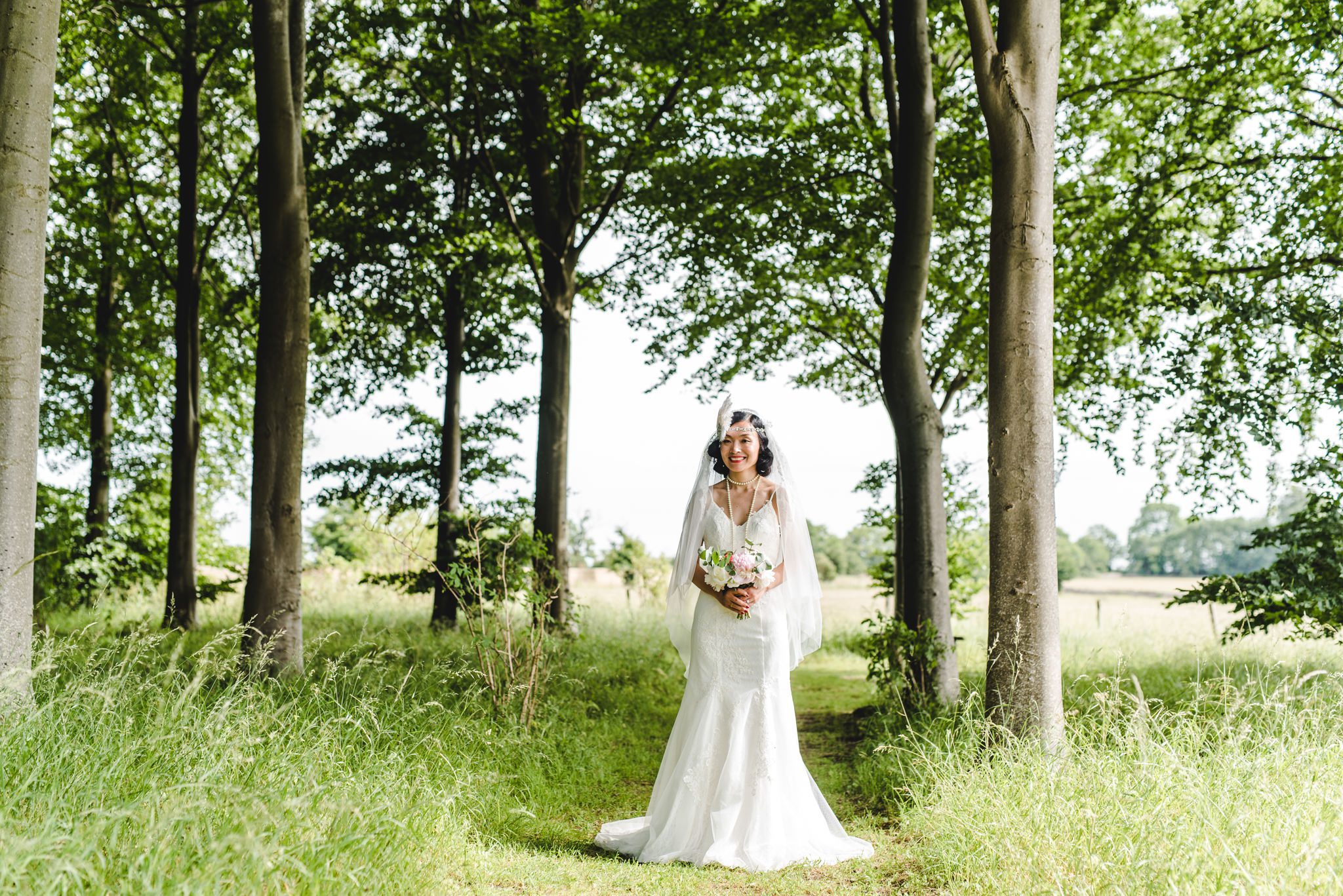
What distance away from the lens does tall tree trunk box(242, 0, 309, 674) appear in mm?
7762

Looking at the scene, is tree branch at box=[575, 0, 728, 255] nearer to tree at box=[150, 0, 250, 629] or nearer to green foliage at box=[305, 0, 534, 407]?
green foliage at box=[305, 0, 534, 407]

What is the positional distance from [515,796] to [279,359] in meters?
4.05

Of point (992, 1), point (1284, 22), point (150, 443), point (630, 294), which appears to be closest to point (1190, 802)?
point (992, 1)

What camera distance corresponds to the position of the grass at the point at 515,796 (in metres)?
3.50

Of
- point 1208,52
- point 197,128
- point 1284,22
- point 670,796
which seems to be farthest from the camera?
point 197,128

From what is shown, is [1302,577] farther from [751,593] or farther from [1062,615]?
[1062,615]

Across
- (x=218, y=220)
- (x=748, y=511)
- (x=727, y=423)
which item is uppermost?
(x=218, y=220)

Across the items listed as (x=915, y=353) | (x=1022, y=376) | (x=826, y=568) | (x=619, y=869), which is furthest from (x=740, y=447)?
(x=826, y=568)

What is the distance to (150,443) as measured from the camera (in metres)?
21.4

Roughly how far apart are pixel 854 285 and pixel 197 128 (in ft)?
33.4

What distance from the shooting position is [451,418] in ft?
47.5

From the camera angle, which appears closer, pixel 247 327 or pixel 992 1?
pixel 992 1

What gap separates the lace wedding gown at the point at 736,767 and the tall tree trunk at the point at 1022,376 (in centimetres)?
131

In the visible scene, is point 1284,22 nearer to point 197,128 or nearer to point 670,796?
point 670,796
